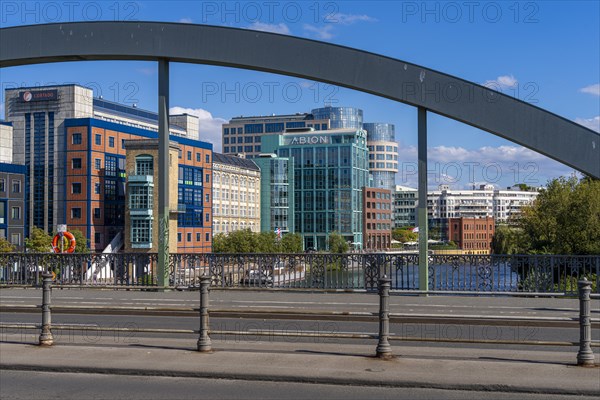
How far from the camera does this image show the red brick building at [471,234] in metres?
153

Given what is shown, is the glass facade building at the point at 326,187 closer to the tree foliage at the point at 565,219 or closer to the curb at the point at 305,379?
the tree foliage at the point at 565,219

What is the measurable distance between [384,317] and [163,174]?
10.7 metres

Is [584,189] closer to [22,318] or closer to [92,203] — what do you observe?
[22,318]

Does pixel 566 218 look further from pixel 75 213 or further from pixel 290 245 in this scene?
pixel 75 213

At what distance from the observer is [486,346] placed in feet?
38.5

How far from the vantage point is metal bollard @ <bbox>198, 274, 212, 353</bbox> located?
10.7 m

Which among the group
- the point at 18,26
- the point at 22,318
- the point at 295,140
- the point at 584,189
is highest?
the point at 295,140

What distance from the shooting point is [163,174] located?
1934cm

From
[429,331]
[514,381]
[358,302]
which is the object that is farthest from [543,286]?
[514,381]

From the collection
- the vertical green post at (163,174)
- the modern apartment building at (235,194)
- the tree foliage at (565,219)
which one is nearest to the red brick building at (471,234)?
the modern apartment building at (235,194)

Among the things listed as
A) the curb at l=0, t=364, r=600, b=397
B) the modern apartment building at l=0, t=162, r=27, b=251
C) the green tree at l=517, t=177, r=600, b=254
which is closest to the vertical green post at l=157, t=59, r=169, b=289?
the curb at l=0, t=364, r=600, b=397

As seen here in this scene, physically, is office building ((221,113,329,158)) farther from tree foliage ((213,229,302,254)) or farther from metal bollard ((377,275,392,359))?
metal bollard ((377,275,392,359))

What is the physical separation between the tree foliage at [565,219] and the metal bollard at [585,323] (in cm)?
3191

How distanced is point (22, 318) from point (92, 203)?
71497mm
